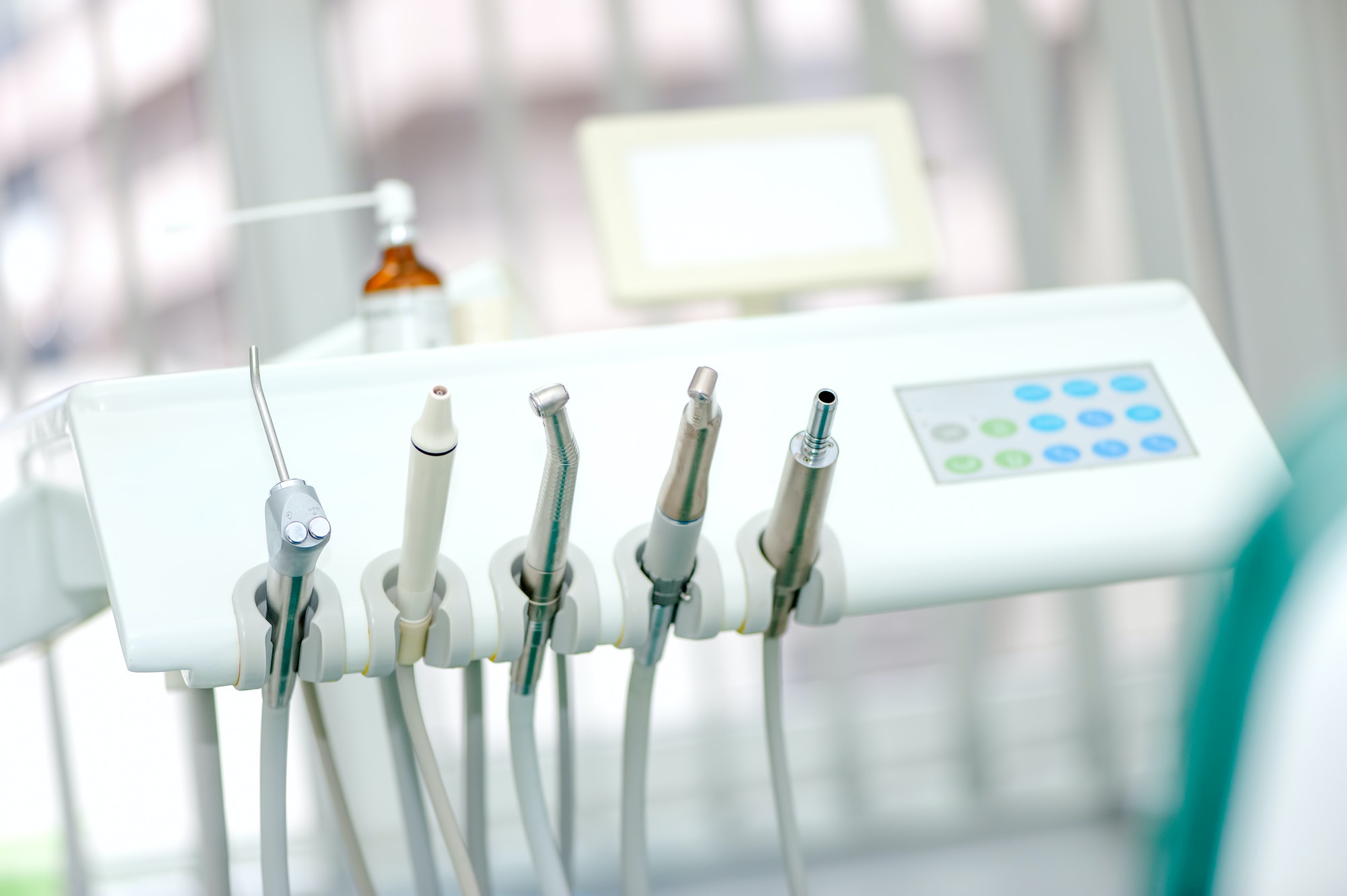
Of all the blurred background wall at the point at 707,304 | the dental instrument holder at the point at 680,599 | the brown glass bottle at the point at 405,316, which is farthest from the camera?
the blurred background wall at the point at 707,304

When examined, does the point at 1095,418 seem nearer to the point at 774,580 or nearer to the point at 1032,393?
the point at 1032,393

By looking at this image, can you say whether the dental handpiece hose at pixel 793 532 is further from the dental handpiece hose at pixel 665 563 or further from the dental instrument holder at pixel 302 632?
the dental instrument holder at pixel 302 632

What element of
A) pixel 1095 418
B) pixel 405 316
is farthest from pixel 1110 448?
pixel 405 316

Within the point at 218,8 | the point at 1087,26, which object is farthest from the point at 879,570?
the point at 1087,26

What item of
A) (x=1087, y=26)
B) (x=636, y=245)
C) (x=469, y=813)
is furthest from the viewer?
(x=1087, y=26)

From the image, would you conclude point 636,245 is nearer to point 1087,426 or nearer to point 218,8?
point 1087,426

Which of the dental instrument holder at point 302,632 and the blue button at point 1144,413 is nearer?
the dental instrument holder at point 302,632

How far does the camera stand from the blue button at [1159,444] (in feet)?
1.93

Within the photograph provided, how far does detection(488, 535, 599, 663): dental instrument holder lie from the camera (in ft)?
1.63

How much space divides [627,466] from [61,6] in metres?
1.32

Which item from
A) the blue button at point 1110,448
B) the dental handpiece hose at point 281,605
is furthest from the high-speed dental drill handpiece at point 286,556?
the blue button at point 1110,448

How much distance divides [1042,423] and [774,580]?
0.18 m

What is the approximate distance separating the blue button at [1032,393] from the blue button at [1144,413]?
47 mm

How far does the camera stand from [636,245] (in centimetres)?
79
